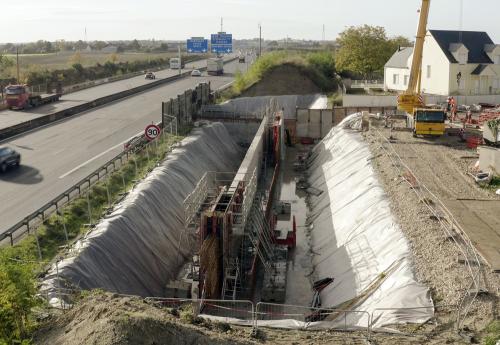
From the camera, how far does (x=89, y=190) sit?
2288cm

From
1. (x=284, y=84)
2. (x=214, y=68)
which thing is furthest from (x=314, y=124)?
(x=214, y=68)

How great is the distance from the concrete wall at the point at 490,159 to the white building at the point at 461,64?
25.1 m

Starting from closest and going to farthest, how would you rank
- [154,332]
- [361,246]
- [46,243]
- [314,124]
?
[154,332], [46,243], [361,246], [314,124]

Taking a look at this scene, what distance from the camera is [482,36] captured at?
52.6 metres

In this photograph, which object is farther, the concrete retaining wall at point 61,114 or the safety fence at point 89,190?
the concrete retaining wall at point 61,114

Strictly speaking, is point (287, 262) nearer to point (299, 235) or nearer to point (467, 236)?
point (299, 235)

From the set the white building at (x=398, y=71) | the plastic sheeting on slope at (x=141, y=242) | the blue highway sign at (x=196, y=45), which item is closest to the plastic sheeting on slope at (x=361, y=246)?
the plastic sheeting on slope at (x=141, y=242)

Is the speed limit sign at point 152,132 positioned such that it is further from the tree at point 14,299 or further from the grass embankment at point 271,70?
the grass embankment at point 271,70

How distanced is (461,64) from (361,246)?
34.4 meters

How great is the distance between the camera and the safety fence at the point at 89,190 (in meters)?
18.2

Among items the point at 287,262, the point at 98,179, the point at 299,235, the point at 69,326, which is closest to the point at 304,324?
Result: the point at 69,326

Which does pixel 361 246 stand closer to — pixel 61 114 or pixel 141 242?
pixel 141 242

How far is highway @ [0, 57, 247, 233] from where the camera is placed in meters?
23.5

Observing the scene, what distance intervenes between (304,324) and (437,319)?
2.92 meters
